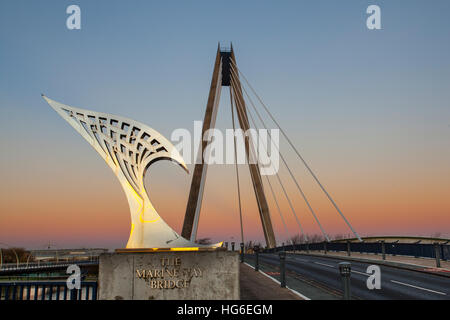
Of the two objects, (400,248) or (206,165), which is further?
(206,165)

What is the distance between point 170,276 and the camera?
945 centimetres

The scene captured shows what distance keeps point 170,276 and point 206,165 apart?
23.1 m

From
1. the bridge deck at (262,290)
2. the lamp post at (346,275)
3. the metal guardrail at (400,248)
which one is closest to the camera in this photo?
the lamp post at (346,275)

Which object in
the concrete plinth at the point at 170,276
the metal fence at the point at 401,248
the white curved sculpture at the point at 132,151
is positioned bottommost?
the metal fence at the point at 401,248

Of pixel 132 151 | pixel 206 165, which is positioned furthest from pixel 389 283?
pixel 206 165

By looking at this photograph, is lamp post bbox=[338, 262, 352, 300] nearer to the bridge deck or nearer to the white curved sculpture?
the bridge deck

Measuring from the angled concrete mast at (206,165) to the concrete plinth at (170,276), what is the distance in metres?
21.1

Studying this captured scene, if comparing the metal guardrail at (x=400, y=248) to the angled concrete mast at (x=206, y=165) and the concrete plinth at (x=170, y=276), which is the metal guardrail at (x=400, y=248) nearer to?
the angled concrete mast at (x=206, y=165)

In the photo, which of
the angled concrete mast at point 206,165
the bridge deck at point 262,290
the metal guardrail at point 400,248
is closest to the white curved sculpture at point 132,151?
the bridge deck at point 262,290

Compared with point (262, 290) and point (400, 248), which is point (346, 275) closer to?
point (262, 290)

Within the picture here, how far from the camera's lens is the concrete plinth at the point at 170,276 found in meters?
9.32

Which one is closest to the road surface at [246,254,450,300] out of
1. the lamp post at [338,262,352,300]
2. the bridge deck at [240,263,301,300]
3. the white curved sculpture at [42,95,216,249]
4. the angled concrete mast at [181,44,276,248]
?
the bridge deck at [240,263,301,300]

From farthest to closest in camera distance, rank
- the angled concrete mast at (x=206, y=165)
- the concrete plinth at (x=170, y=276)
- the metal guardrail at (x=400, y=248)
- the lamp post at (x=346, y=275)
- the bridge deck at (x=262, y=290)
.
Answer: the angled concrete mast at (x=206, y=165) < the metal guardrail at (x=400, y=248) < the bridge deck at (x=262, y=290) < the concrete plinth at (x=170, y=276) < the lamp post at (x=346, y=275)
